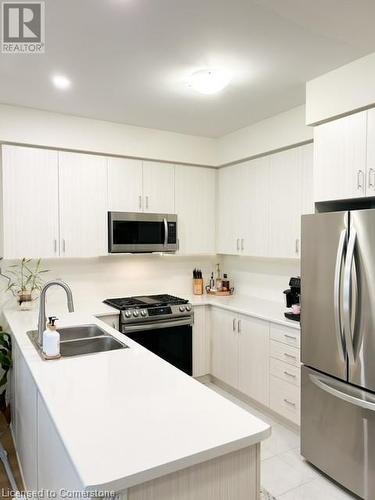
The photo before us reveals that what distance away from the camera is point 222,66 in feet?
7.60

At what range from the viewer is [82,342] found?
2.35m

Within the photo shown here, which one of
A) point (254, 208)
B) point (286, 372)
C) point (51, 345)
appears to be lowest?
point (286, 372)

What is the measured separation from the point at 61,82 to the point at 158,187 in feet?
4.84

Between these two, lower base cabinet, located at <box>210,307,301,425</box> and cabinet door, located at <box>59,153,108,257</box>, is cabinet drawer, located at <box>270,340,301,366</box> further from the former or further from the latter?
cabinet door, located at <box>59,153,108,257</box>

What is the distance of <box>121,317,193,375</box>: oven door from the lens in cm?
328

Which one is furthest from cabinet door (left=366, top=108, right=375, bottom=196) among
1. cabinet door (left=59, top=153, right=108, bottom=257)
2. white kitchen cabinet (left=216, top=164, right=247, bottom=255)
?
cabinet door (left=59, top=153, right=108, bottom=257)

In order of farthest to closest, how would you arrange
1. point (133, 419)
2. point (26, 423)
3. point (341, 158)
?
point (341, 158) → point (26, 423) → point (133, 419)

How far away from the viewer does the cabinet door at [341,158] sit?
2.24m

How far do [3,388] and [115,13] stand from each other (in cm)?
312

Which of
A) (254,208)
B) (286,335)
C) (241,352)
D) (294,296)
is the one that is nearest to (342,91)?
(254,208)

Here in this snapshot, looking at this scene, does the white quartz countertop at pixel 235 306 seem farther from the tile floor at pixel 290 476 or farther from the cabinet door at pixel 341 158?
the cabinet door at pixel 341 158

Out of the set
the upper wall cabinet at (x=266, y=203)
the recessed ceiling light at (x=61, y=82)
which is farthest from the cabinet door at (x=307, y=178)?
the recessed ceiling light at (x=61, y=82)

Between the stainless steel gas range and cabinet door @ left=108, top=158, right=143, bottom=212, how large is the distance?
95 centimetres

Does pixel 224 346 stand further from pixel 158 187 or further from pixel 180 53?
pixel 180 53
